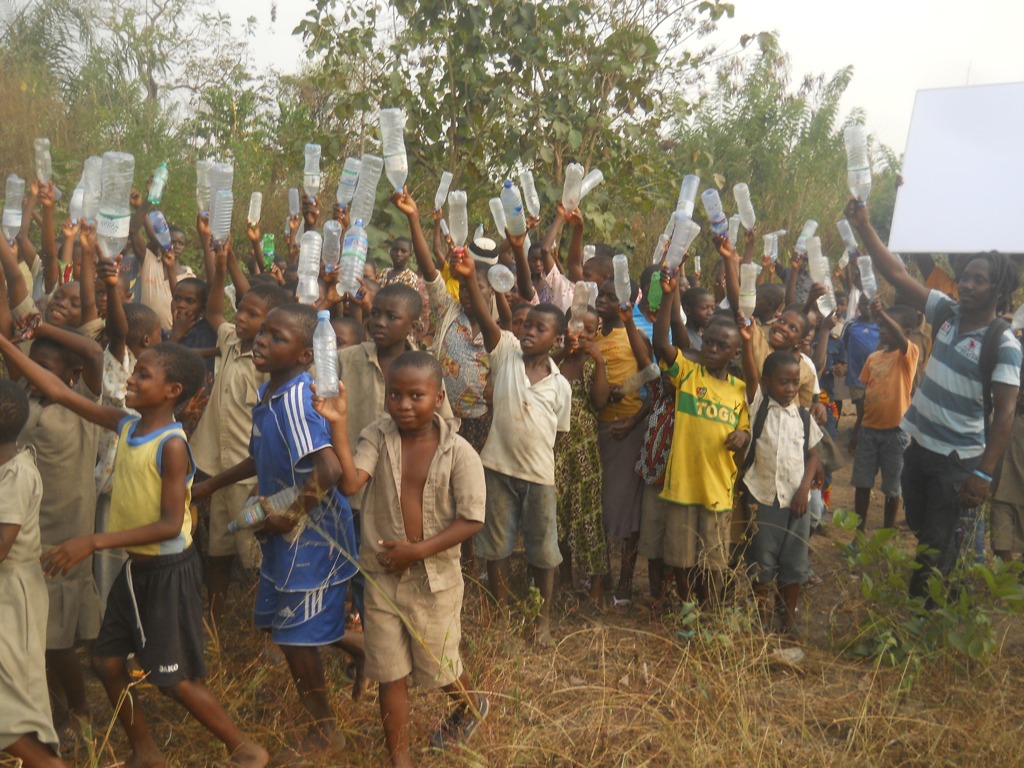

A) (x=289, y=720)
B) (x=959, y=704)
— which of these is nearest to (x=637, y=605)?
(x=959, y=704)

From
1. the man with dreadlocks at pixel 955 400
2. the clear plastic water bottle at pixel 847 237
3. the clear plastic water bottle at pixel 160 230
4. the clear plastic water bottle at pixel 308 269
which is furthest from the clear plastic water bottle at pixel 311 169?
the clear plastic water bottle at pixel 847 237

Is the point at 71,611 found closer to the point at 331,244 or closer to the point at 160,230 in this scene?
the point at 331,244

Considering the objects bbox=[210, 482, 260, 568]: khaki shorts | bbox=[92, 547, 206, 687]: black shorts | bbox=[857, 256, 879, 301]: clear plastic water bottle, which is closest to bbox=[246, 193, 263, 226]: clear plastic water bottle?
bbox=[210, 482, 260, 568]: khaki shorts

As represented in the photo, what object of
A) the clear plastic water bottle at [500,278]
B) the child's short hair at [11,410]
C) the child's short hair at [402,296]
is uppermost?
the clear plastic water bottle at [500,278]

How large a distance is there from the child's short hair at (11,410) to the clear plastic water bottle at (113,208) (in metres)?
0.87

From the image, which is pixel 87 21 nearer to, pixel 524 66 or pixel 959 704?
pixel 524 66

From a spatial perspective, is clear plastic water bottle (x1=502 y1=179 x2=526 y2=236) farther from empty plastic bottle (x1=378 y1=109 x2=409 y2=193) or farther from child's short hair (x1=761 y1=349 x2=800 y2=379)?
child's short hair (x1=761 y1=349 x2=800 y2=379)

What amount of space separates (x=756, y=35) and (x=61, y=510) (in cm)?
596

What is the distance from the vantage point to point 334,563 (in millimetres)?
2895

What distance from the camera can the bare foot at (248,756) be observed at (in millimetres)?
2668

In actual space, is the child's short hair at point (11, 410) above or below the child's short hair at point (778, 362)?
below

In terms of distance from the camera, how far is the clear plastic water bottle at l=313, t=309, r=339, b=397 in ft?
8.71

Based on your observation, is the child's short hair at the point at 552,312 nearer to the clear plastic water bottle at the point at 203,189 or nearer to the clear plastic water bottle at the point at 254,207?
the clear plastic water bottle at the point at 254,207

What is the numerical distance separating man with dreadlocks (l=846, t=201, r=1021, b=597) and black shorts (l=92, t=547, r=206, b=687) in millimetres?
2702
